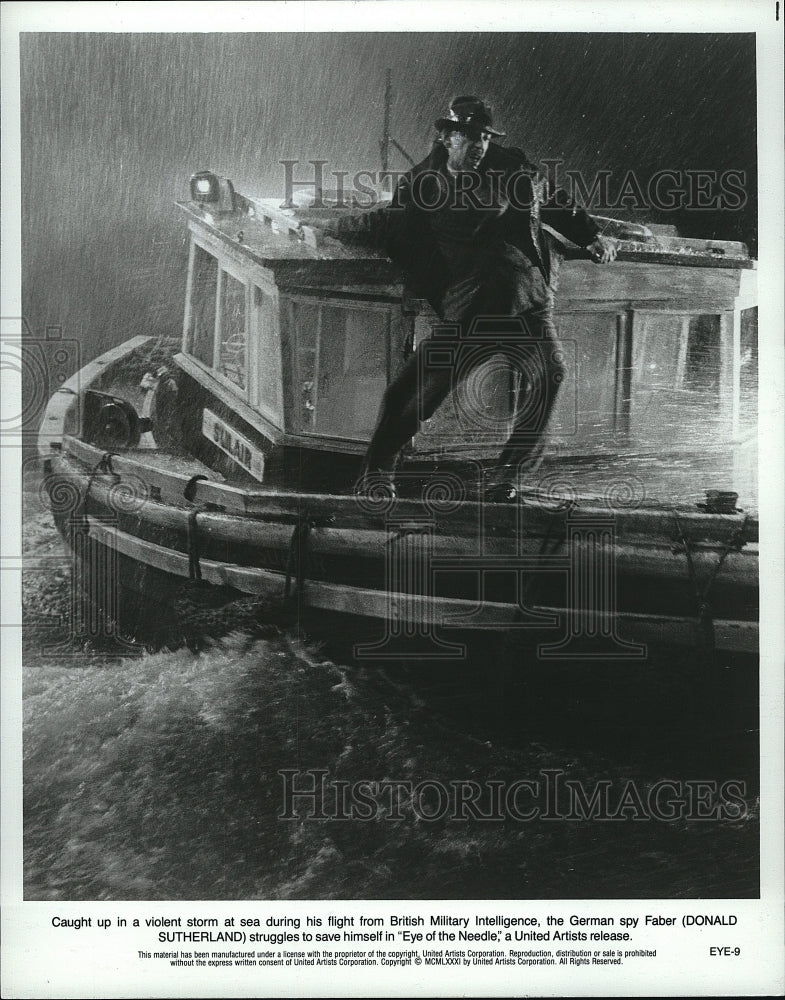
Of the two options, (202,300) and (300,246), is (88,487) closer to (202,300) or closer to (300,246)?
(202,300)

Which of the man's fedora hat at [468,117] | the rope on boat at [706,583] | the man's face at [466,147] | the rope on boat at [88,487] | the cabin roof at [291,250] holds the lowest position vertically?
the rope on boat at [706,583]

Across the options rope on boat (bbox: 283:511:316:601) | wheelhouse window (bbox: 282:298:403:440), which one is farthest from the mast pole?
rope on boat (bbox: 283:511:316:601)

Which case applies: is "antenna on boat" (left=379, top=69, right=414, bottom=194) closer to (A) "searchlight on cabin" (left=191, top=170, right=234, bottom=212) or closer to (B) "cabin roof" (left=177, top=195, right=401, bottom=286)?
(B) "cabin roof" (left=177, top=195, right=401, bottom=286)

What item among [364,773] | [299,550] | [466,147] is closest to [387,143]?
[466,147]

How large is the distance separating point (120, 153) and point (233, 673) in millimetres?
1721

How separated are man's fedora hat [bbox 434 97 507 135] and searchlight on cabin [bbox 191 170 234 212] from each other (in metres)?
0.70

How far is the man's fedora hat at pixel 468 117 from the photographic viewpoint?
256cm

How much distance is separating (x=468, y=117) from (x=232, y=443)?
1.29 m

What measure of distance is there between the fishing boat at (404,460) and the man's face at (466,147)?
349mm

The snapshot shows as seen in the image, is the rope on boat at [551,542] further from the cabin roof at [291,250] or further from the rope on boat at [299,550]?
the cabin roof at [291,250]

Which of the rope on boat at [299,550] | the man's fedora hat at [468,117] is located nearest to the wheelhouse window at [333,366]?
the rope on boat at [299,550]

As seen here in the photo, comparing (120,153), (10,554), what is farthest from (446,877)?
(120,153)

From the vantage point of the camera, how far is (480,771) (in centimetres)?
254

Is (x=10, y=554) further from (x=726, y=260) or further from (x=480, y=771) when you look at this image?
(x=726, y=260)
